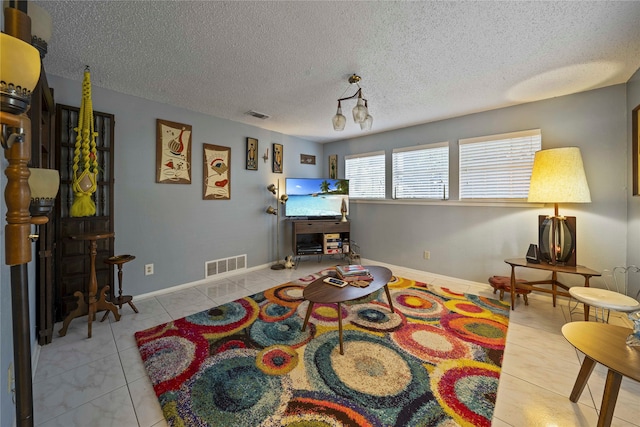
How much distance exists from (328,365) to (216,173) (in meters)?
2.89

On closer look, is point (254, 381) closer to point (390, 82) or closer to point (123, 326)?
point (123, 326)

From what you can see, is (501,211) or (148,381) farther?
(501,211)

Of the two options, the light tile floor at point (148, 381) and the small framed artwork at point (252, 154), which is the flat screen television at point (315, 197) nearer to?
the small framed artwork at point (252, 154)

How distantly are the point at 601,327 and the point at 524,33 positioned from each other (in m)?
1.97

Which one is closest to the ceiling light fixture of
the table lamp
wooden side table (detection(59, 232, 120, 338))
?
the table lamp

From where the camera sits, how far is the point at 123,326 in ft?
7.48

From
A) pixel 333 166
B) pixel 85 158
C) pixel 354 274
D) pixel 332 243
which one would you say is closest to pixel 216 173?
pixel 85 158

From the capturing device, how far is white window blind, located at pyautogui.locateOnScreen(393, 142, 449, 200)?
366 cm

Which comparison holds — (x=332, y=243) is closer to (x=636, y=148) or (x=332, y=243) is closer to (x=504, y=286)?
(x=504, y=286)

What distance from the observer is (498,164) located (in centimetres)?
320

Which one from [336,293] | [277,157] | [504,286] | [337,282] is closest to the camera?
[336,293]

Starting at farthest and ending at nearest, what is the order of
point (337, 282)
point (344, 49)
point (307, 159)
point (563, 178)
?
point (307, 159)
point (563, 178)
point (337, 282)
point (344, 49)

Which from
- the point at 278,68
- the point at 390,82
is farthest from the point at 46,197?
the point at 390,82

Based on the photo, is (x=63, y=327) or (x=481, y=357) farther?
(x=63, y=327)
